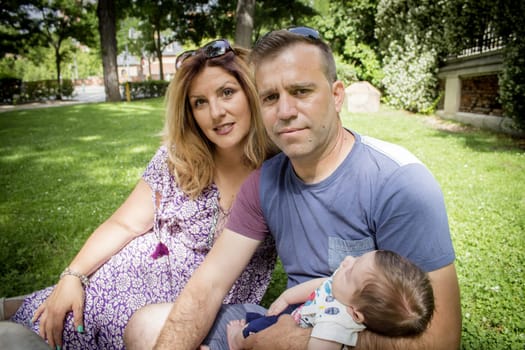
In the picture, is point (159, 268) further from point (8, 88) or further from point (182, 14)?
point (8, 88)

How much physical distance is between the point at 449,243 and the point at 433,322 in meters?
0.30

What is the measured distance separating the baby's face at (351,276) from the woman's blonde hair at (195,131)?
1.05 metres

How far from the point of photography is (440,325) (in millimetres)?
1518

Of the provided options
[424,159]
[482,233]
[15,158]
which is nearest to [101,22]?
[15,158]

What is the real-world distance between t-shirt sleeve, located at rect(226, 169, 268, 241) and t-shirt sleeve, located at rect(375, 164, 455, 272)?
652 mm

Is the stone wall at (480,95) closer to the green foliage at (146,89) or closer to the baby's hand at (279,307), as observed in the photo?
the baby's hand at (279,307)

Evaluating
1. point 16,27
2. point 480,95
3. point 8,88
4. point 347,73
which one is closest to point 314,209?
point 480,95

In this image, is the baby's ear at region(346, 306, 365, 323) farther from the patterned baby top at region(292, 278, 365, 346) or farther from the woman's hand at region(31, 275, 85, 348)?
the woman's hand at region(31, 275, 85, 348)

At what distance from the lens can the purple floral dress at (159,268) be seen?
2221mm

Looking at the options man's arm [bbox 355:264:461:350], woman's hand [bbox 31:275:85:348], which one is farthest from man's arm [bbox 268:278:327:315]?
woman's hand [bbox 31:275:85:348]

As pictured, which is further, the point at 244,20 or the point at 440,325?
the point at 244,20

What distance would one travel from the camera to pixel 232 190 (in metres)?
2.61

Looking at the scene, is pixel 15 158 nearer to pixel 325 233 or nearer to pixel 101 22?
pixel 325 233

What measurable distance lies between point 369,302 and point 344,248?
1.03 ft
